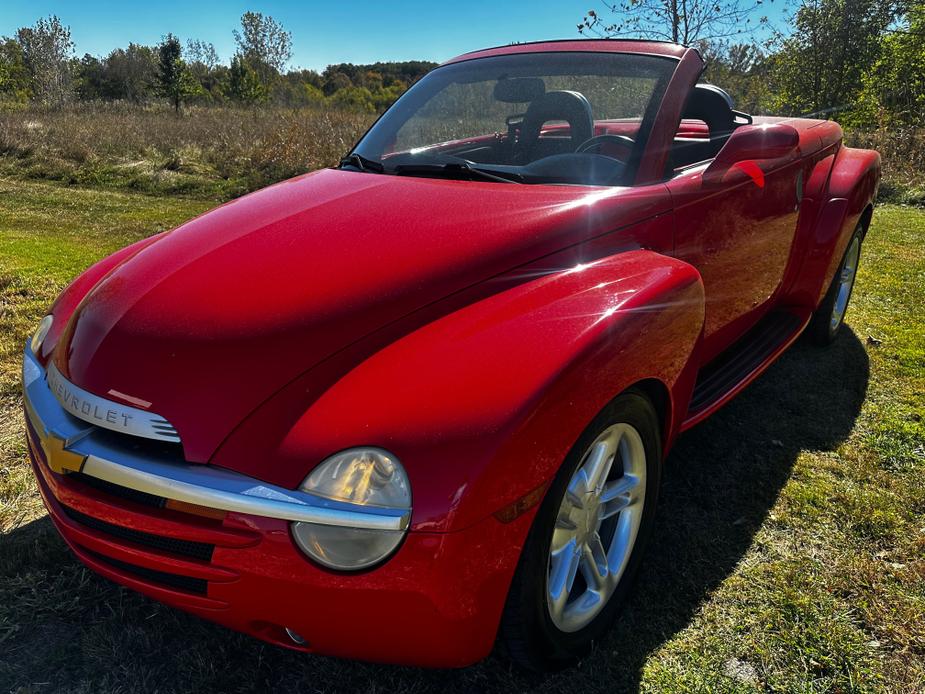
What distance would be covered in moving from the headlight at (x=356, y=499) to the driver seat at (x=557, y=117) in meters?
1.56

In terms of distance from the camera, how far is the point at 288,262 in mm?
1932

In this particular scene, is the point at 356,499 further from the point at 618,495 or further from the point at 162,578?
the point at 618,495

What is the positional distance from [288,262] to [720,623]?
1.68m

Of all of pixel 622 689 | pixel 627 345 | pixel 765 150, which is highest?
pixel 765 150

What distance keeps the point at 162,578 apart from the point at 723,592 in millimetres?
1670

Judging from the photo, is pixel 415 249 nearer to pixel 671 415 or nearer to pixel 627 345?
pixel 627 345

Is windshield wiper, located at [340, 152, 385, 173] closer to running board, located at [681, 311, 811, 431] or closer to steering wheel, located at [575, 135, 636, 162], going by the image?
steering wheel, located at [575, 135, 636, 162]

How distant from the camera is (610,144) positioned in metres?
2.48

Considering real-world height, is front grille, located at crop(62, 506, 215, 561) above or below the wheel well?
below

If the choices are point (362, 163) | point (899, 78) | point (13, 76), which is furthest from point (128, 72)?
point (362, 163)

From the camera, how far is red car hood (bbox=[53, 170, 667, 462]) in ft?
5.30

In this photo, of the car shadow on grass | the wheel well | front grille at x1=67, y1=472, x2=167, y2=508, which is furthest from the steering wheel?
front grille at x1=67, y1=472, x2=167, y2=508

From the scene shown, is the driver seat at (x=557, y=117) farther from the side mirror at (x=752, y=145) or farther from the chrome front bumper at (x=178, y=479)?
the chrome front bumper at (x=178, y=479)

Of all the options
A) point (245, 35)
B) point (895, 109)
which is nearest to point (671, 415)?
point (895, 109)
